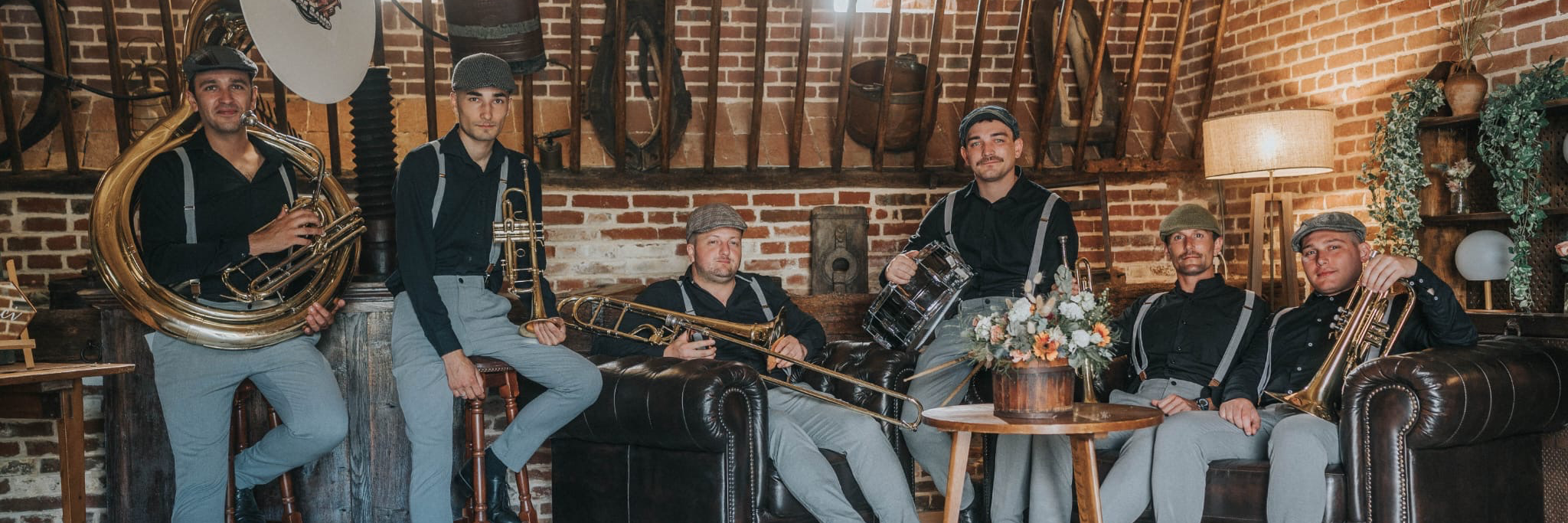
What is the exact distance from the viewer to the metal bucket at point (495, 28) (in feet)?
15.5

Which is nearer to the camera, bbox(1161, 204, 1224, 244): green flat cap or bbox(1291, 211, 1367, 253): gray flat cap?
bbox(1291, 211, 1367, 253): gray flat cap

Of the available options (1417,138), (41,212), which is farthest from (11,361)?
(1417,138)

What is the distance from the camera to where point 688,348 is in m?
4.09

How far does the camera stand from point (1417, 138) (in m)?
4.84

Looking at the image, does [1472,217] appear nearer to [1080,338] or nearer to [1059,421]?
[1080,338]

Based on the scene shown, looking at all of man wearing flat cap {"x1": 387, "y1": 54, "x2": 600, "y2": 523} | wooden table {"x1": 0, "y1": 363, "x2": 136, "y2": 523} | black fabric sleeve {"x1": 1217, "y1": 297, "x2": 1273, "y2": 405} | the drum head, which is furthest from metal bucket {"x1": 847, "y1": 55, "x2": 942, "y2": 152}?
wooden table {"x1": 0, "y1": 363, "x2": 136, "y2": 523}

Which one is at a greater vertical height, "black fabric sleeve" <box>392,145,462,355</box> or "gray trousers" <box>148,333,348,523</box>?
"black fabric sleeve" <box>392,145,462,355</box>

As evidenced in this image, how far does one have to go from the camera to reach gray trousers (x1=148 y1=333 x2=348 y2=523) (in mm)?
3592

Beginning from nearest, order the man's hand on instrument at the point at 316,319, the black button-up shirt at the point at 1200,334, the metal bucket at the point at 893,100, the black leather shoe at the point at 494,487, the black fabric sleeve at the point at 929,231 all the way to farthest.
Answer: the man's hand on instrument at the point at 316,319 < the black leather shoe at the point at 494,487 < the black button-up shirt at the point at 1200,334 < the black fabric sleeve at the point at 929,231 < the metal bucket at the point at 893,100

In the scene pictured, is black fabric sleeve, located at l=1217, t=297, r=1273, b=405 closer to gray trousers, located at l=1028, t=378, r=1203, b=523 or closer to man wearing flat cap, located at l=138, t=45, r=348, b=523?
gray trousers, located at l=1028, t=378, r=1203, b=523

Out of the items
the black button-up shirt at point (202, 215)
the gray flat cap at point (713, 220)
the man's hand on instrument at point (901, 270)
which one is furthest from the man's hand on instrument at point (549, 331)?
the man's hand on instrument at point (901, 270)

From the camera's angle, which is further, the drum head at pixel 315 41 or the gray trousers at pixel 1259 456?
the drum head at pixel 315 41

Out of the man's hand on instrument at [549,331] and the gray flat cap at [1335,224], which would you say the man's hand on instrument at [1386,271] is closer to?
the gray flat cap at [1335,224]

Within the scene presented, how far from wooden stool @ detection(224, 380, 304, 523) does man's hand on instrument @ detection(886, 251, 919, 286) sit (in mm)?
2139
